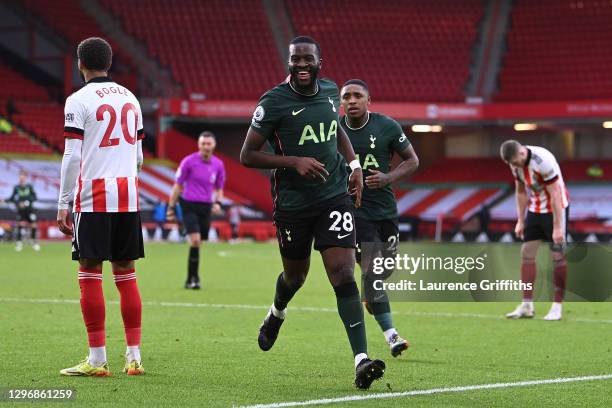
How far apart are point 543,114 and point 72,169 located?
36.2m

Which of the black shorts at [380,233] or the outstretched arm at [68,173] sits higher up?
the outstretched arm at [68,173]

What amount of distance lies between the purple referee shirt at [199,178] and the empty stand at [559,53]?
90.6 feet

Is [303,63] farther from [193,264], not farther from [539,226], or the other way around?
[193,264]

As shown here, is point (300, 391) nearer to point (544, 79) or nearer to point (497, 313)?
point (497, 313)

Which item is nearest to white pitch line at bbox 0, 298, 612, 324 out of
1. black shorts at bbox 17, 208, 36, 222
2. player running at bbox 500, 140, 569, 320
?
player running at bbox 500, 140, 569, 320

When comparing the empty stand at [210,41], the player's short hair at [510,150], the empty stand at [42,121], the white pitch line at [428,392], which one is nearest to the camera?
the white pitch line at [428,392]

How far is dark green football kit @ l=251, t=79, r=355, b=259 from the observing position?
7.32 meters

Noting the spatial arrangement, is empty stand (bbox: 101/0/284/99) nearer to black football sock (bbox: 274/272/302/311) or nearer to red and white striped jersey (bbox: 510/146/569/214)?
red and white striped jersey (bbox: 510/146/569/214)

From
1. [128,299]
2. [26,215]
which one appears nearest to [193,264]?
[128,299]

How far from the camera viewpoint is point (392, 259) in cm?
974

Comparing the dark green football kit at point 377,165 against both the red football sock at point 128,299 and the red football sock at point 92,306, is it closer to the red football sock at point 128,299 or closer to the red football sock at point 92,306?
the red football sock at point 128,299

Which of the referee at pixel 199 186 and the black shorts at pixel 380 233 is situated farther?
the referee at pixel 199 186

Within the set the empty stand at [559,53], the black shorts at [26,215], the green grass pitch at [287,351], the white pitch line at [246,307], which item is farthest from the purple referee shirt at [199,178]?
the empty stand at [559,53]

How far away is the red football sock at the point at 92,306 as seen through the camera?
7465mm
